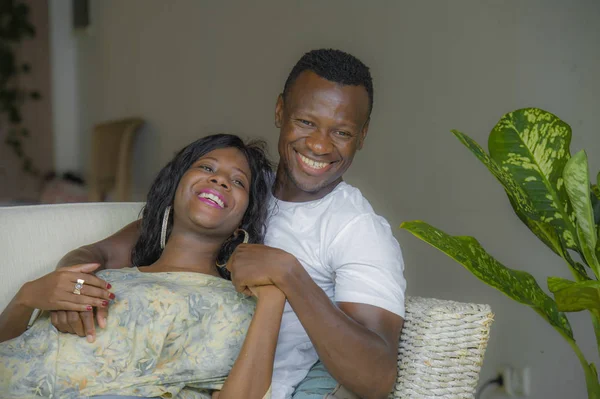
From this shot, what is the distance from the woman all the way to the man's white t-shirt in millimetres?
89

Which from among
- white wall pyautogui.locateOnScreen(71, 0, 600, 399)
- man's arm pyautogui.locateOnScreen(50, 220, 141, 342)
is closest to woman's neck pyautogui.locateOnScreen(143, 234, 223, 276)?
man's arm pyautogui.locateOnScreen(50, 220, 141, 342)

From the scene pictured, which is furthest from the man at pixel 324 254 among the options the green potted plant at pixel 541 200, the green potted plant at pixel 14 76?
the green potted plant at pixel 14 76

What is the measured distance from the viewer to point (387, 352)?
1.28 m

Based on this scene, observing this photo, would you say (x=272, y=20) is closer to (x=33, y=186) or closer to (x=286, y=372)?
(x=286, y=372)

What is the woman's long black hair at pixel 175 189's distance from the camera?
5.13 feet

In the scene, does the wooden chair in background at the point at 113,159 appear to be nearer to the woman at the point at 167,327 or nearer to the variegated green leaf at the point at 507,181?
the woman at the point at 167,327

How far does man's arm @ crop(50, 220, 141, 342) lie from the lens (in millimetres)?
1273

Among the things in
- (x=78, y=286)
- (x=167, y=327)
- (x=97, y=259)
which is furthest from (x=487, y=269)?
(x=97, y=259)

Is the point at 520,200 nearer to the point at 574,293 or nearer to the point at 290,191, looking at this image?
the point at 574,293

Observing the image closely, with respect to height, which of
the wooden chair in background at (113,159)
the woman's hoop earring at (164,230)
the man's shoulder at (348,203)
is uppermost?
the man's shoulder at (348,203)

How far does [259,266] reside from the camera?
125cm

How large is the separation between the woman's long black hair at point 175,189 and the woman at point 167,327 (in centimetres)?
5

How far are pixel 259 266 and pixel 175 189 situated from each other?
0.45 meters

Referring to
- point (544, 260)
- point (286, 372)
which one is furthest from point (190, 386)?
point (544, 260)
